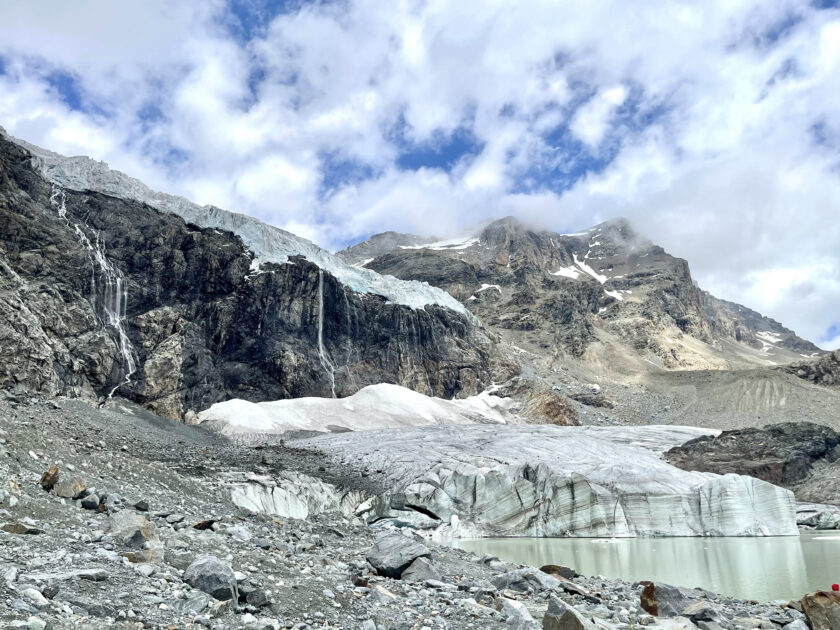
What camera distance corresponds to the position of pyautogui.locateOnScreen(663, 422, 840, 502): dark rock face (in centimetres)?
4112

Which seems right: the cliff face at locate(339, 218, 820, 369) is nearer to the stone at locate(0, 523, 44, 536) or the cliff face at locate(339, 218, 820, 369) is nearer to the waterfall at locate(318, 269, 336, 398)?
the waterfall at locate(318, 269, 336, 398)

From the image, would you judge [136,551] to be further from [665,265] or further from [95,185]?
[665,265]

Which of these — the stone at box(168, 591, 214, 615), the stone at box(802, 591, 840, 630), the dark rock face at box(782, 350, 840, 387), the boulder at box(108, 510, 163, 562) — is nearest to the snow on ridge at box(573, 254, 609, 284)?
the dark rock face at box(782, 350, 840, 387)

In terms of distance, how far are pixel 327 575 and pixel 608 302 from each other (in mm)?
137885

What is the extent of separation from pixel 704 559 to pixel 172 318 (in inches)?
1914

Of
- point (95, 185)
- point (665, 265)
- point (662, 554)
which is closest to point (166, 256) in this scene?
point (95, 185)

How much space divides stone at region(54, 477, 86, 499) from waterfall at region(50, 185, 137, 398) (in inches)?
1684

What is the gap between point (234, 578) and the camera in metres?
6.01

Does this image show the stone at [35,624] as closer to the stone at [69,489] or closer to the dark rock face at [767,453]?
the stone at [69,489]

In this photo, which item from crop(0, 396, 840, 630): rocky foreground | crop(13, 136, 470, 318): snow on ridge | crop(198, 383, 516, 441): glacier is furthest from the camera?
crop(13, 136, 470, 318): snow on ridge

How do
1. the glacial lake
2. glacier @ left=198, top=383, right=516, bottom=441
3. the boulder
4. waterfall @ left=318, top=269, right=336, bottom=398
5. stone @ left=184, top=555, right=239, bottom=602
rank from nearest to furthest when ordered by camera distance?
stone @ left=184, top=555, right=239, bottom=602 < the boulder < the glacial lake < glacier @ left=198, top=383, right=516, bottom=441 < waterfall @ left=318, top=269, right=336, bottom=398

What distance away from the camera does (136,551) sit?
666 centimetres

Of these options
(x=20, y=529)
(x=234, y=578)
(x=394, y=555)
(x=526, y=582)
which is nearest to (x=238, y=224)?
(x=394, y=555)

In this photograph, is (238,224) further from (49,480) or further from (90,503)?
(90,503)
